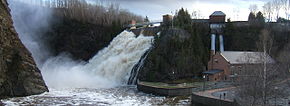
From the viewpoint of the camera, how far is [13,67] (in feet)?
103

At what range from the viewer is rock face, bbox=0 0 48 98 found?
30427 millimetres

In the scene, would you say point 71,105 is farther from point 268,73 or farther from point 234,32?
point 234,32

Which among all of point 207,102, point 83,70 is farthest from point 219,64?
point 83,70

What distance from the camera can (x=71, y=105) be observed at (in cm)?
2620

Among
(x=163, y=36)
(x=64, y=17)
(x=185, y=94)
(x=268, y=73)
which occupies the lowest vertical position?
(x=185, y=94)

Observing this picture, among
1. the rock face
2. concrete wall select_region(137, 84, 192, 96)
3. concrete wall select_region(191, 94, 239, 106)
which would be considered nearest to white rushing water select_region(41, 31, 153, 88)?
the rock face

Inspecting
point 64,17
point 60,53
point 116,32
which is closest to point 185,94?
point 116,32

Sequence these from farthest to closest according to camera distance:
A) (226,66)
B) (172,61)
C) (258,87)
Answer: (172,61) < (226,66) < (258,87)

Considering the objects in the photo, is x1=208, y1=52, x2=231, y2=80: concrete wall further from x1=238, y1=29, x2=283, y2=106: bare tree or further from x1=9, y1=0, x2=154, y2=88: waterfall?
x1=238, y1=29, x2=283, y2=106: bare tree

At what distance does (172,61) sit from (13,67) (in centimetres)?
1748

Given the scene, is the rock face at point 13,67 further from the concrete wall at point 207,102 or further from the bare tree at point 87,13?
the bare tree at point 87,13

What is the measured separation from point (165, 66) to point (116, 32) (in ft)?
75.4

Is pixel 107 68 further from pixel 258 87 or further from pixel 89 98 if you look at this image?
pixel 258 87

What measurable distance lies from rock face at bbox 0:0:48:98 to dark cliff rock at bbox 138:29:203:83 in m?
12.5
